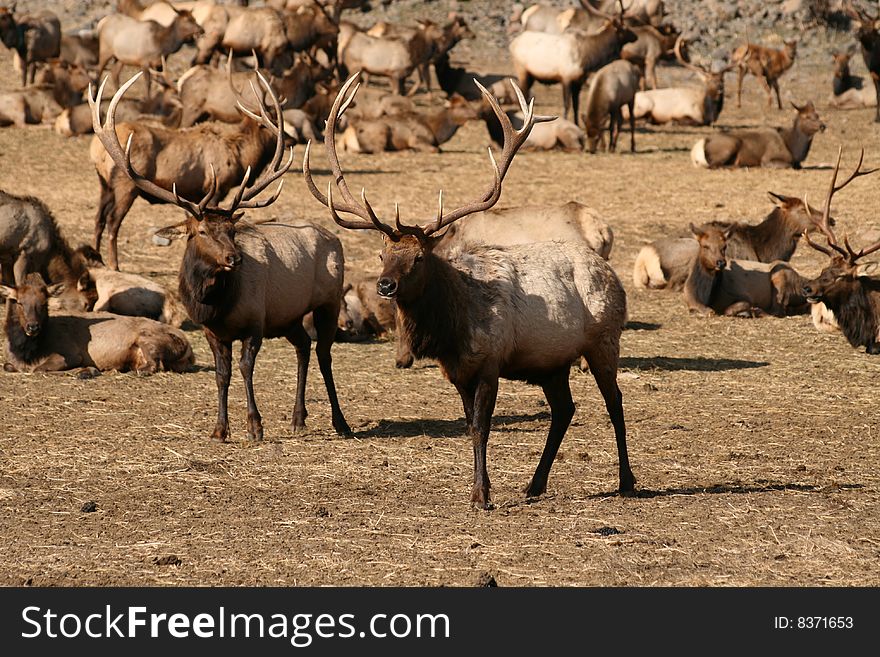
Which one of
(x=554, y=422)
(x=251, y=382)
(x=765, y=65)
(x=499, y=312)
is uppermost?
(x=499, y=312)

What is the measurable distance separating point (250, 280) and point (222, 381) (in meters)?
0.72

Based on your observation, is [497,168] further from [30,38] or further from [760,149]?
[30,38]

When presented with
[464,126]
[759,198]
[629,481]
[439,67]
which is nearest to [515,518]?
[629,481]

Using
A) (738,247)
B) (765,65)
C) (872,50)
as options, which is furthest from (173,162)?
(765,65)

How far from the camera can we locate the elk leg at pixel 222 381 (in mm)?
9617

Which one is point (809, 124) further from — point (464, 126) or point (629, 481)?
point (629, 481)

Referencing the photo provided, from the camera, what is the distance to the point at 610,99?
23734 mm

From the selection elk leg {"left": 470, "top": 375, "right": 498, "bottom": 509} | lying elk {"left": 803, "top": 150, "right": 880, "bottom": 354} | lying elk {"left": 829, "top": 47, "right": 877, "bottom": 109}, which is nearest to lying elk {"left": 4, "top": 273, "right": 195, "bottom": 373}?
elk leg {"left": 470, "top": 375, "right": 498, "bottom": 509}

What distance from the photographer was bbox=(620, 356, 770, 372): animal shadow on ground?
12438mm

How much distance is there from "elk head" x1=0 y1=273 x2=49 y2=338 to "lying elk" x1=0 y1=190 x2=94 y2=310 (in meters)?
1.64

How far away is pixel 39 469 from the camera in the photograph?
8820 millimetres

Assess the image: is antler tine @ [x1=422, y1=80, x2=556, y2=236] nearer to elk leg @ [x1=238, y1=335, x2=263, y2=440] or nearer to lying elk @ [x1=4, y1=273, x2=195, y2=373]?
elk leg @ [x1=238, y1=335, x2=263, y2=440]

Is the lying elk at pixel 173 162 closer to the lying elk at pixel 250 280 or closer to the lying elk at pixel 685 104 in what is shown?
the lying elk at pixel 250 280
